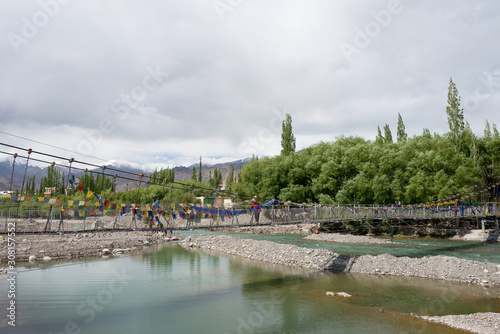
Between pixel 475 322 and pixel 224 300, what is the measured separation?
323 inches

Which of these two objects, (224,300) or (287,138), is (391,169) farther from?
(224,300)

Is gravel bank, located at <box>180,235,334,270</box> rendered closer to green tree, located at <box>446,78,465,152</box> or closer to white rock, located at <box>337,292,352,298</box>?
white rock, located at <box>337,292,352,298</box>

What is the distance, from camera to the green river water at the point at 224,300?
30.6 feet

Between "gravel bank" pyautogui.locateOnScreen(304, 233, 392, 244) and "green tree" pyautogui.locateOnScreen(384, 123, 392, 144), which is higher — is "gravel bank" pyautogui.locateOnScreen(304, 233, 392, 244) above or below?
below

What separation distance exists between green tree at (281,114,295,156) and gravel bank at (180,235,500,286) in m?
24.3

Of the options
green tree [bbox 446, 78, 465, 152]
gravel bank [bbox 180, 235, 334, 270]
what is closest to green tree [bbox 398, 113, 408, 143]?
green tree [bbox 446, 78, 465, 152]

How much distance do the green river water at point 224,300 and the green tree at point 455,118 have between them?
24.6 metres

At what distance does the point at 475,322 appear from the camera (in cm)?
898

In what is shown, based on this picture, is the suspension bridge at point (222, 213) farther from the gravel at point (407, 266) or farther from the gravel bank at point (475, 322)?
the gravel bank at point (475, 322)

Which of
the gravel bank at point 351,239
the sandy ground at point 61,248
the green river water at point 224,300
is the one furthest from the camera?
the gravel bank at point 351,239

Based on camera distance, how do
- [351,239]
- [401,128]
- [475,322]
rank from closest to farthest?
[475,322] < [351,239] < [401,128]

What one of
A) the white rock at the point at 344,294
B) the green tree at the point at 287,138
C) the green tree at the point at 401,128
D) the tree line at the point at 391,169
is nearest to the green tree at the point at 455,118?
the tree line at the point at 391,169

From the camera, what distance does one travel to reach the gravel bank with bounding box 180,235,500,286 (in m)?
14.0

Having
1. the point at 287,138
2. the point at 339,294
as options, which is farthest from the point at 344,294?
the point at 287,138
